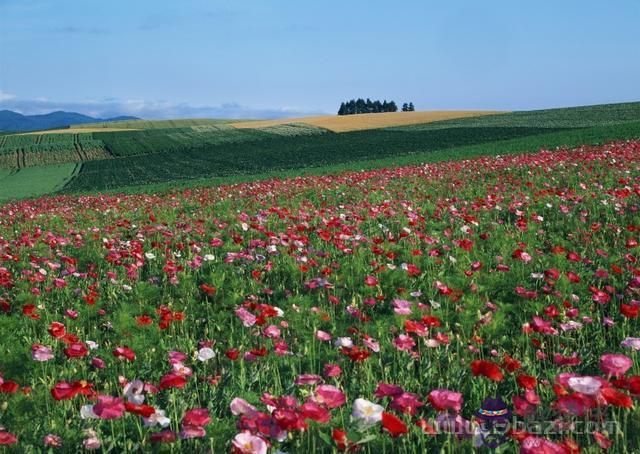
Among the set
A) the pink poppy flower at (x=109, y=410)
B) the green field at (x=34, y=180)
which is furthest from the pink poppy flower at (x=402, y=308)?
the green field at (x=34, y=180)

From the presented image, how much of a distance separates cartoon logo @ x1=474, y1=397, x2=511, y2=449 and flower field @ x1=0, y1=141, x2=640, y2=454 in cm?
5

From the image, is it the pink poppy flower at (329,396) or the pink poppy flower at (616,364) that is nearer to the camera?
the pink poppy flower at (616,364)

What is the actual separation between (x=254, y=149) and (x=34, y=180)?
62.2 ft

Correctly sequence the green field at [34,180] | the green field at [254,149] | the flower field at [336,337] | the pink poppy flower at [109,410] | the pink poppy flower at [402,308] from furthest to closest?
the green field at [34,180] < the green field at [254,149] < the pink poppy flower at [402,308] < the flower field at [336,337] < the pink poppy flower at [109,410]

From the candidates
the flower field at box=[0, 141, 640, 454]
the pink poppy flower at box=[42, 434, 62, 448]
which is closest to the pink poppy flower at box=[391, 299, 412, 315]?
the flower field at box=[0, 141, 640, 454]

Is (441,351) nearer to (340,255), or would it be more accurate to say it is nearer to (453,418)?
(453,418)

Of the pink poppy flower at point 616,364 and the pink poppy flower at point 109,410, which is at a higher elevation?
the pink poppy flower at point 616,364

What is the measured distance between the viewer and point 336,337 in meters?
4.14

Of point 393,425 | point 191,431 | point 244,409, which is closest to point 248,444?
point 244,409

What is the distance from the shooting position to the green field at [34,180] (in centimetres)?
3401

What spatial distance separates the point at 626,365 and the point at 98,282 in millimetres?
4952

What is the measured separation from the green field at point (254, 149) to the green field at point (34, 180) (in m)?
0.16

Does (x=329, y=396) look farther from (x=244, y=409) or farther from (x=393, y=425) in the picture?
(x=393, y=425)

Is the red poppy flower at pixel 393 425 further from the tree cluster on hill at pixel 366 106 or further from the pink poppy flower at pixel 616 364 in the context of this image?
the tree cluster on hill at pixel 366 106
